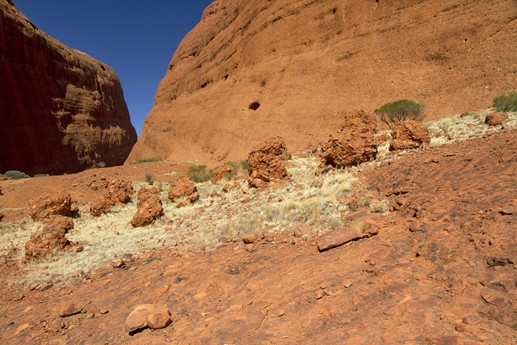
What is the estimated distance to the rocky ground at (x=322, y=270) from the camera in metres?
2.48

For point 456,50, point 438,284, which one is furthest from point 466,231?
point 456,50

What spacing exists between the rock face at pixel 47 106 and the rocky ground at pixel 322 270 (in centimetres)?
2965

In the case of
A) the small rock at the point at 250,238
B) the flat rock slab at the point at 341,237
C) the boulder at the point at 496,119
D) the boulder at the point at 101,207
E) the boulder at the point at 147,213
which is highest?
the boulder at the point at 101,207

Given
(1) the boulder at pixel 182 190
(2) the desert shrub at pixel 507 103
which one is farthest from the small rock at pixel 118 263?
(2) the desert shrub at pixel 507 103

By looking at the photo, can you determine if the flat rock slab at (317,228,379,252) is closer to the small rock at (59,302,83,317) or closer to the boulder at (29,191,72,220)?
the small rock at (59,302,83,317)

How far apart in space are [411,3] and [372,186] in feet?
56.1

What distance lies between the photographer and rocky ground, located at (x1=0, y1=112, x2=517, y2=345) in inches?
97.7

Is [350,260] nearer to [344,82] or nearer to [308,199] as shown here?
[308,199]

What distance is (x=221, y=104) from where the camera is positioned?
87.0 ft

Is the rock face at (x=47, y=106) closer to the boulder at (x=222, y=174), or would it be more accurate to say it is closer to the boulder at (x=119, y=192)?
the boulder at (x=119, y=192)

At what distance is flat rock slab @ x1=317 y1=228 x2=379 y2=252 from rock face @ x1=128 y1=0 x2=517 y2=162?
13190 millimetres

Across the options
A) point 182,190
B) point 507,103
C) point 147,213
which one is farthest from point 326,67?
point 147,213

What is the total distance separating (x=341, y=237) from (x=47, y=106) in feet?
129

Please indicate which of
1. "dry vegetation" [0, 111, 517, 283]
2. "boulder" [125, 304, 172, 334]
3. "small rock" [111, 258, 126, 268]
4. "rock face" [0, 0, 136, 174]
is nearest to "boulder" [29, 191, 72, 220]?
"dry vegetation" [0, 111, 517, 283]
